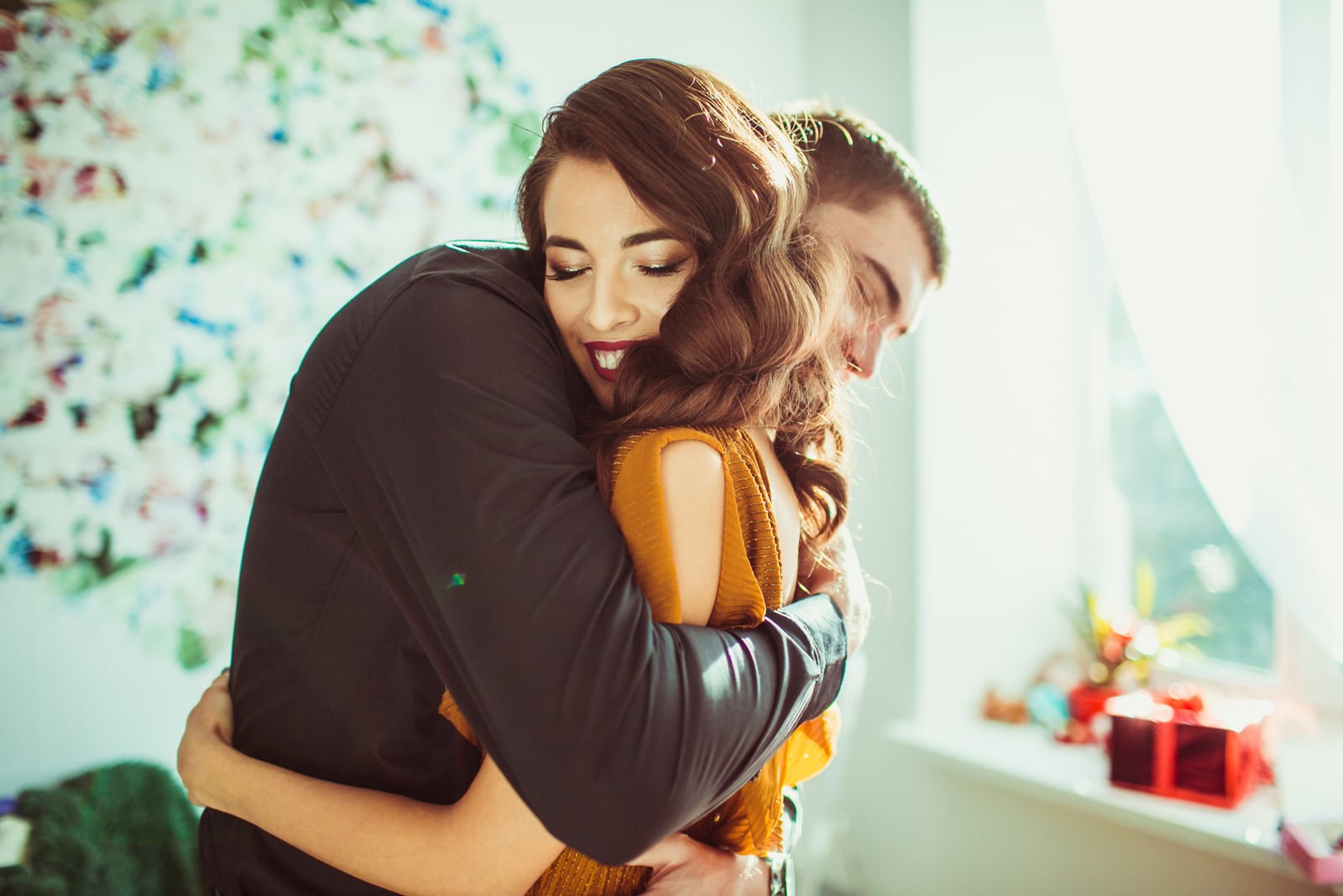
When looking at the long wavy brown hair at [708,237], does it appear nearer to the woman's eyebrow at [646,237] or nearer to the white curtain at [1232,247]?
the woman's eyebrow at [646,237]

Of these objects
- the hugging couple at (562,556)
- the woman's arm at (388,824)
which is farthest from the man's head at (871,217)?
the woman's arm at (388,824)

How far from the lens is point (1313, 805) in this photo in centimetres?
151

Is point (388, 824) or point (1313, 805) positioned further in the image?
point (1313, 805)

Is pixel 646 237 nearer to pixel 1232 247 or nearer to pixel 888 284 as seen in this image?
pixel 888 284

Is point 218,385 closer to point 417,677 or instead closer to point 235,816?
point 235,816

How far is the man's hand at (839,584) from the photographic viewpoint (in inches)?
40.4

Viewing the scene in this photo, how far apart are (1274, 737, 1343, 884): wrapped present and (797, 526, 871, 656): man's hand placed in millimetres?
945

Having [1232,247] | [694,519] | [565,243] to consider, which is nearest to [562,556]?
[694,519]

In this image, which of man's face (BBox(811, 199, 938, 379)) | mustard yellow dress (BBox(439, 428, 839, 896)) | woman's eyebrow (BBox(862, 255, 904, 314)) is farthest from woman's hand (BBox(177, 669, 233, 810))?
woman's eyebrow (BBox(862, 255, 904, 314))

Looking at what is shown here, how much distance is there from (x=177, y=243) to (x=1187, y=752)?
7.14 ft

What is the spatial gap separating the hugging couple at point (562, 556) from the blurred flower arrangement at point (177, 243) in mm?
723

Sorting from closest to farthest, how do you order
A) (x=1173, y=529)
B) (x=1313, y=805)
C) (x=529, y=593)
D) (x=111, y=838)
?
(x=529, y=593) → (x=111, y=838) → (x=1313, y=805) → (x=1173, y=529)

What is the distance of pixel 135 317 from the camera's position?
4.95 feet

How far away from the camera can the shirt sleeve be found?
23.4 inches
